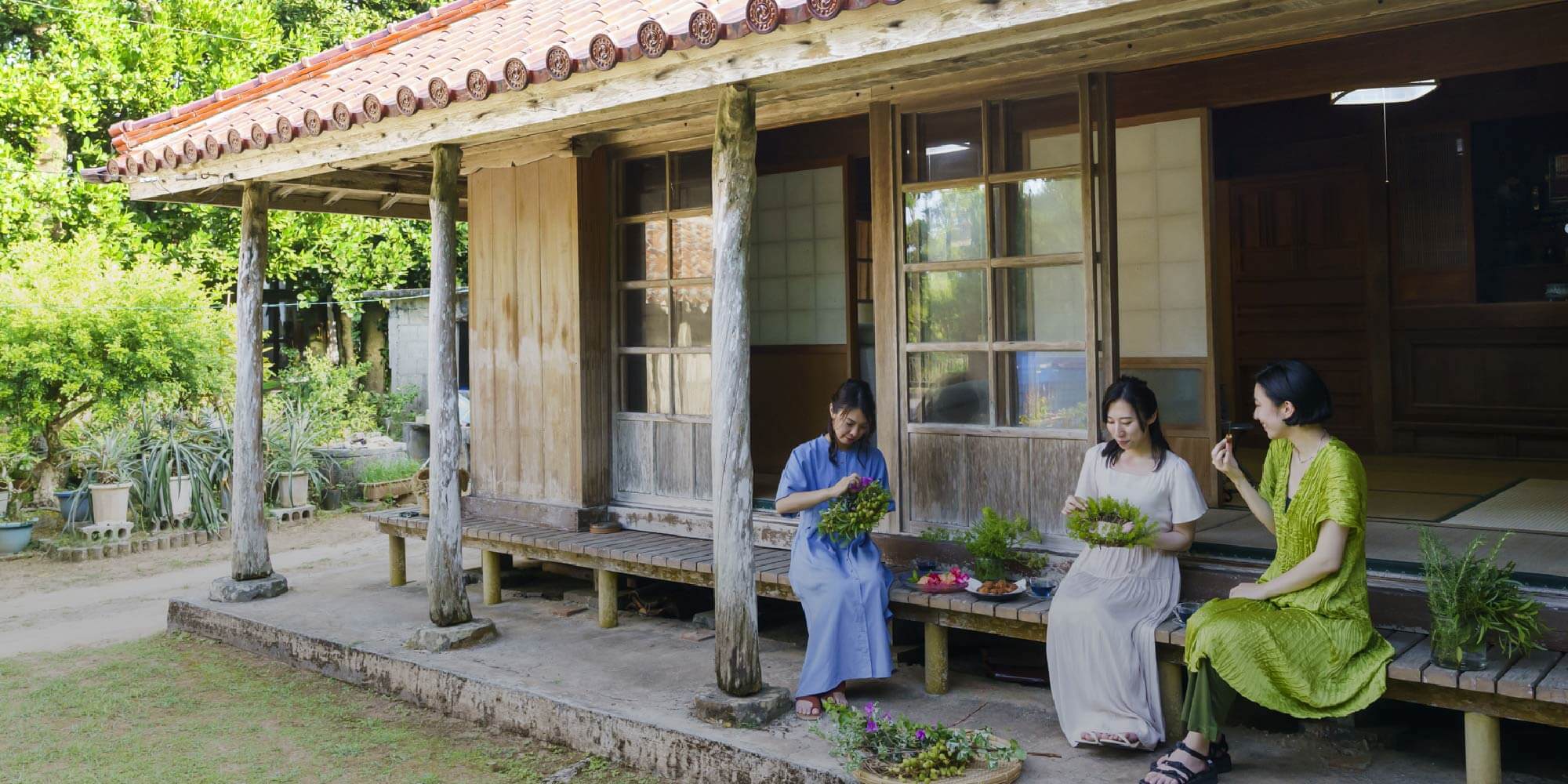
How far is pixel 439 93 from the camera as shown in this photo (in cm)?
537

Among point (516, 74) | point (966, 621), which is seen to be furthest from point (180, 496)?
point (966, 621)

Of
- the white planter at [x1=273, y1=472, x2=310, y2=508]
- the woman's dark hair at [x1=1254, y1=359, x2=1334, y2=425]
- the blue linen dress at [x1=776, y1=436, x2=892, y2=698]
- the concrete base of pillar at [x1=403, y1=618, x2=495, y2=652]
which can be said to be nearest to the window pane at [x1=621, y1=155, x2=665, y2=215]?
the blue linen dress at [x1=776, y1=436, x2=892, y2=698]

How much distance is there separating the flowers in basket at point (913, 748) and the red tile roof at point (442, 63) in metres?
2.43

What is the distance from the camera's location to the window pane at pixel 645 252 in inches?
272

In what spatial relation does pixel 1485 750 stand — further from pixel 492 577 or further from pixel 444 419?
pixel 492 577

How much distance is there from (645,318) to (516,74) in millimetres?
2272

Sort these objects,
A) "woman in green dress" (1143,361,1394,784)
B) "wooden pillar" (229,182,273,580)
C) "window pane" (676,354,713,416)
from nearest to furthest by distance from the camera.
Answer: "woman in green dress" (1143,361,1394,784) < "window pane" (676,354,713,416) < "wooden pillar" (229,182,273,580)

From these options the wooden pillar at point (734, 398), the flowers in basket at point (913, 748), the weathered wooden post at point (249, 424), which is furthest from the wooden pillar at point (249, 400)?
the flowers in basket at point (913, 748)

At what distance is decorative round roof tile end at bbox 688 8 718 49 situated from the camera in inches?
166

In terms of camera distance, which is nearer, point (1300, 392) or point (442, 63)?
point (1300, 392)

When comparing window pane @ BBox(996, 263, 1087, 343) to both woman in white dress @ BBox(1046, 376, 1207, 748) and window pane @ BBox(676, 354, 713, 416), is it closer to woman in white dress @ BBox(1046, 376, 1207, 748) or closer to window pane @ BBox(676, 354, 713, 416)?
woman in white dress @ BBox(1046, 376, 1207, 748)

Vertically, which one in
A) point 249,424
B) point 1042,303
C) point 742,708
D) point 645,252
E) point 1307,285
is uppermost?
point 645,252

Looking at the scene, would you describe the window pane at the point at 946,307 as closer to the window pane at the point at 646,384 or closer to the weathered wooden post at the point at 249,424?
the window pane at the point at 646,384

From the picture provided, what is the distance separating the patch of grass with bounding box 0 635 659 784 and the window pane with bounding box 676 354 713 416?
214 cm
